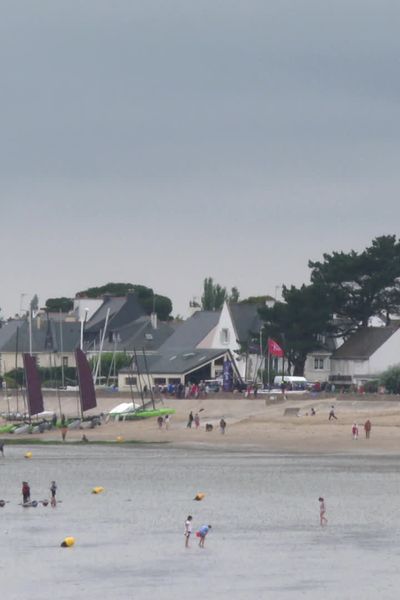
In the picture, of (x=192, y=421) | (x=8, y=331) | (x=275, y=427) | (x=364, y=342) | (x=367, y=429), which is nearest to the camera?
(x=367, y=429)

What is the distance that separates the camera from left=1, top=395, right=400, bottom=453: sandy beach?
7694cm

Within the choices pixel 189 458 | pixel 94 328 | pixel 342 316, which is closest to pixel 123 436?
pixel 189 458

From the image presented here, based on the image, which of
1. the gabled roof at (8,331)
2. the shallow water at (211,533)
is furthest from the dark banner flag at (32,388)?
the gabled roof at (8,331)

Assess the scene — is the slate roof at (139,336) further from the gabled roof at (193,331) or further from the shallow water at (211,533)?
the shallow water at (211,533)

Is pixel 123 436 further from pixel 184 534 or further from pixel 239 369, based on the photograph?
pixel 184 534

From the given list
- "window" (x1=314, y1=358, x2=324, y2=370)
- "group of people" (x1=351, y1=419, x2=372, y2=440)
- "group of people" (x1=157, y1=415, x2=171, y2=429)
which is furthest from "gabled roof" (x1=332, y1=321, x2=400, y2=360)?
"group of people" (x1=351, y1=419, x2=372, y2=440)

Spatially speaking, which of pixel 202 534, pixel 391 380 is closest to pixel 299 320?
pixel 391 380

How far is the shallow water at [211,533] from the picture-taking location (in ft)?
114

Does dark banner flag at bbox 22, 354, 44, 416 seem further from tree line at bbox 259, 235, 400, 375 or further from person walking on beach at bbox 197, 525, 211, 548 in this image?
person walking on beach at bbox 197, 525, 211, 548

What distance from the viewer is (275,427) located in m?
85.2

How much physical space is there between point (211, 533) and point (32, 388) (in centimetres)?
5844

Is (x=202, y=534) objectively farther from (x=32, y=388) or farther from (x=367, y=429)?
(x=32, y=388)

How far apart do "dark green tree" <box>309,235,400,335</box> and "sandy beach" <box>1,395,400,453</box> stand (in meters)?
18.4

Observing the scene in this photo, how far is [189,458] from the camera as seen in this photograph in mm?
71562
